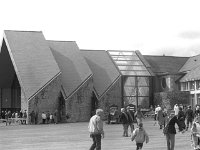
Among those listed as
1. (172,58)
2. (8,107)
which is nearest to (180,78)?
(172,58)

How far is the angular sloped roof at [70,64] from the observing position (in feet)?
160

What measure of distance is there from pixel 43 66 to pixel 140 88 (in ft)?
51.4

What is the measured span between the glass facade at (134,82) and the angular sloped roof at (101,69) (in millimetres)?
1467

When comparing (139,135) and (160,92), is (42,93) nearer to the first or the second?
(160,92)

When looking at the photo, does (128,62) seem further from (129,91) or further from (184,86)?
(184,86)

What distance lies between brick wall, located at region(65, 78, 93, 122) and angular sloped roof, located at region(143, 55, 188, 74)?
1601cm

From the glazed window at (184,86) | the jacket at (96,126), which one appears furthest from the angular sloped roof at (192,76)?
the jacket at (96,126)

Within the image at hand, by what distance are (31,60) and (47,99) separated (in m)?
4.59

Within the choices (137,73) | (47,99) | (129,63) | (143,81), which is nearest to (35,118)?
(47,99)

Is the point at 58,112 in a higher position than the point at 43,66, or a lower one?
lower

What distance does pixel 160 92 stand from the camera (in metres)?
56.8

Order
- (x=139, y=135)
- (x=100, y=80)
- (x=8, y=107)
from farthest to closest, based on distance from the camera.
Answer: (x=8, y=107)
(x=100, y=80)
(x=139, y=135)

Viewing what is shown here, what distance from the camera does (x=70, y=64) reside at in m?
51.6

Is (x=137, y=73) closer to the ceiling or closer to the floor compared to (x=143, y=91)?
closer to the ceiling
